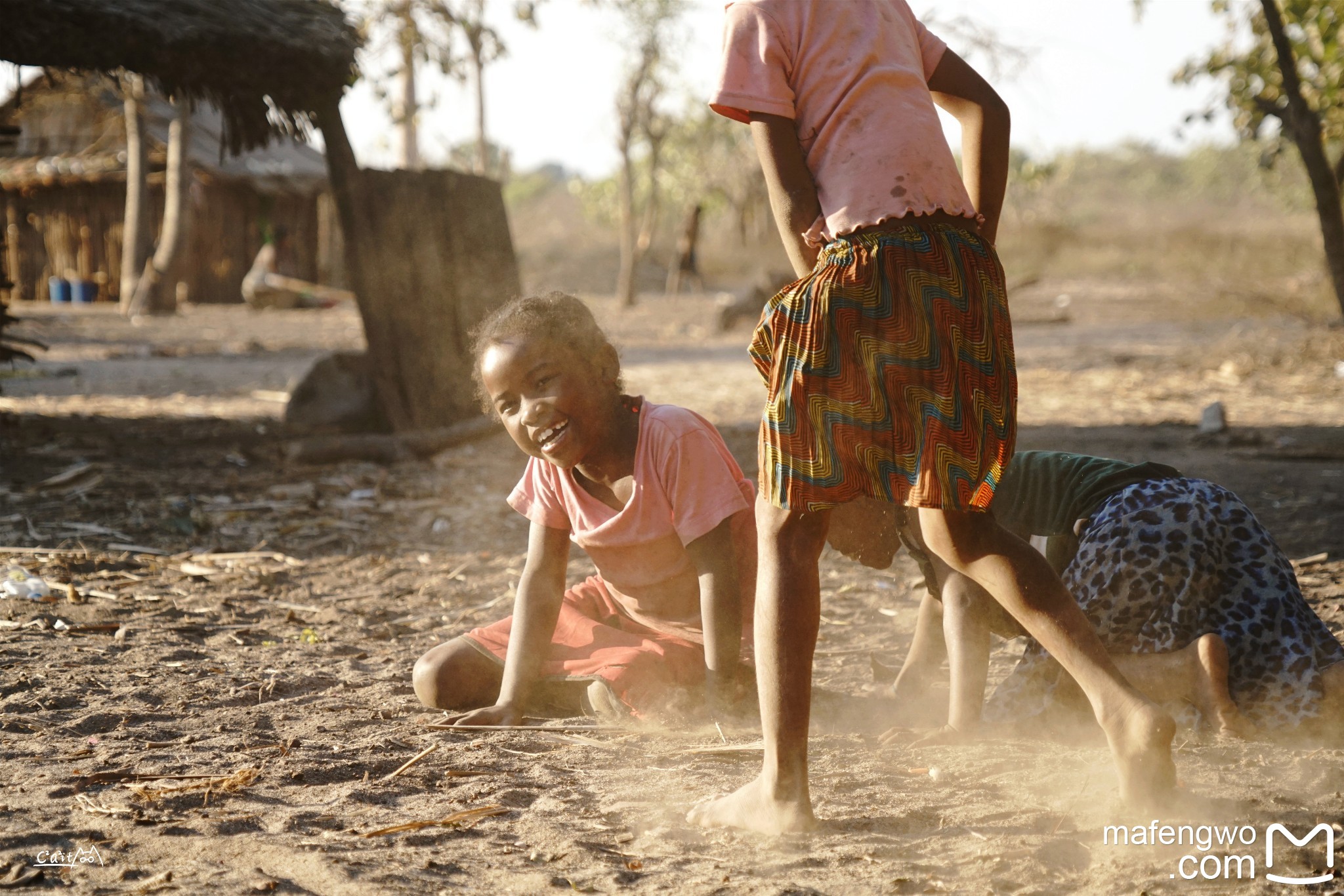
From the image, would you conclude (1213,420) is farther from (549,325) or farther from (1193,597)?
(549,325)

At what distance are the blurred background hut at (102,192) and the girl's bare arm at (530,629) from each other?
19.1m

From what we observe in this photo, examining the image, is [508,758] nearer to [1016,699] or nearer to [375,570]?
[1016,699]

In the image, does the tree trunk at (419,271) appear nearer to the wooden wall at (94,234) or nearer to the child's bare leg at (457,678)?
the child's bare leg at (457,678)

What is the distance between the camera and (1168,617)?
8.59 feet

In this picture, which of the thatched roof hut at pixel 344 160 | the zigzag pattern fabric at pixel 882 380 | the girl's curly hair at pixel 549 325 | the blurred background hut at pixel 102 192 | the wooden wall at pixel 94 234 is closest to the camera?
the zigzag pattern fabric at pixel 882 380

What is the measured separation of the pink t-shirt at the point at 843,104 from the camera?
1.98 meters

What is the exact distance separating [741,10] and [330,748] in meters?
1.79

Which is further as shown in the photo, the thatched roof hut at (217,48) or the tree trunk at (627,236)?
the tree trunk at (627,236)

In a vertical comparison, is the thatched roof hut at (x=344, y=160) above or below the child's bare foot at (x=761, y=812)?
above

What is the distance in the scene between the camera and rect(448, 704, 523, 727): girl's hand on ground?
277cm

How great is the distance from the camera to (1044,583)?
2.04 m

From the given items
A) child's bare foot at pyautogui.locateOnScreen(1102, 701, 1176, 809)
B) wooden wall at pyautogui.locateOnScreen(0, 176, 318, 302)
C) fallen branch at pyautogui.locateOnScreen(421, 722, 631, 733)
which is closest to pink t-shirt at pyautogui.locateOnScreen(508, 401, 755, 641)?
fallen branch at pyautogui.locateOnScreen(421, 722, 631, 733)

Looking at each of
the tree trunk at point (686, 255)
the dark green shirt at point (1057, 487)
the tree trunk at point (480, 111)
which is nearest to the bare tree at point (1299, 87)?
the dark green shirt at point (1057, 487)

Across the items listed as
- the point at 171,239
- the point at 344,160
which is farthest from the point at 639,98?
the point at 344,160
